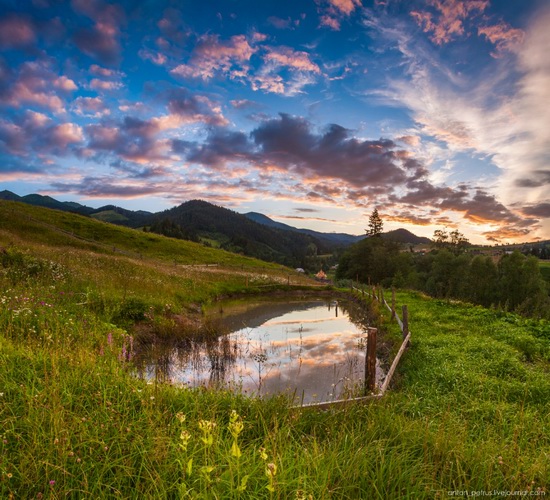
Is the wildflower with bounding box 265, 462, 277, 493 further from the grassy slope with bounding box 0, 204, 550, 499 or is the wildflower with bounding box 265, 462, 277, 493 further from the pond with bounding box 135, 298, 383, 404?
the pond with bounding box 135, 298, 383, 404

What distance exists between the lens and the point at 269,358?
44.9 feet

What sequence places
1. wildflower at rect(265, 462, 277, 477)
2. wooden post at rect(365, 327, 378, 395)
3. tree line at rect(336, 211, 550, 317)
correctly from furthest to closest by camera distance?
tree line at rect(336, 211, 550, 317)
wooden post at rect(365, 327, 378, 395)
wildflower at rect(265, 462, 277, 477)

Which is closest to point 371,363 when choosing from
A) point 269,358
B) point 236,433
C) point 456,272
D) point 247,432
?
point 247,432

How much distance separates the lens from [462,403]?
796cm

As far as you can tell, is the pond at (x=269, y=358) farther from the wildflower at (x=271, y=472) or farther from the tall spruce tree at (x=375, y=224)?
the tall spruce tree at (x=375, y=224)

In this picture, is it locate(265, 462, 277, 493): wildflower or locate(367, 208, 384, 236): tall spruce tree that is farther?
locate(367, 208, 384, 236): tall spruce tree

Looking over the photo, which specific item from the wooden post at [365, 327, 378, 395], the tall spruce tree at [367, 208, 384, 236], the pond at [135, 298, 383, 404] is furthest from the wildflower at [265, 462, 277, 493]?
the tall spruce tree at [367, 208, 384, 236]

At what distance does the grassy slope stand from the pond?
117cm

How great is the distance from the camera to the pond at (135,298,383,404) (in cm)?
1025

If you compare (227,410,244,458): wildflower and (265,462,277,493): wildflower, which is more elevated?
(227,410,244,458): wildflower

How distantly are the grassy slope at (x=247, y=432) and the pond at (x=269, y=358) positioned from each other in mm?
1169

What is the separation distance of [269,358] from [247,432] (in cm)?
836

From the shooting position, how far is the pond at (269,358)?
1025cm

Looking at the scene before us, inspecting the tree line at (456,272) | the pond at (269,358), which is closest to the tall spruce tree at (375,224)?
the tree line at (456,272)
